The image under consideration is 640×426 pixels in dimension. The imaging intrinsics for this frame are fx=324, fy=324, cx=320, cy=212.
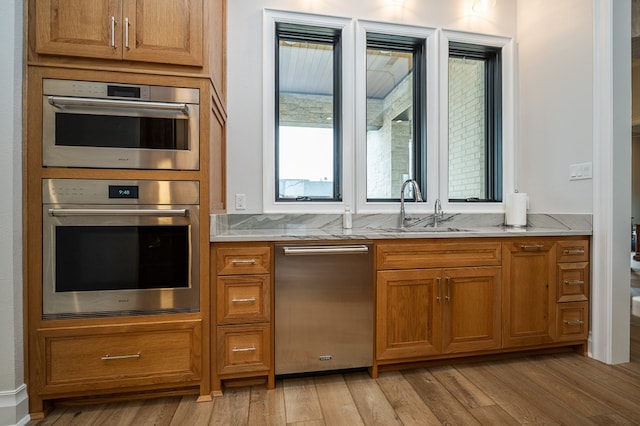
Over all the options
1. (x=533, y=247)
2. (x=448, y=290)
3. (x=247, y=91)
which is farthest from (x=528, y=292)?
(x=247, y=91)

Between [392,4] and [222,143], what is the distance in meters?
1.79

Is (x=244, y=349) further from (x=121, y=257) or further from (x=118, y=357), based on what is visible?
(x=121, y=257)

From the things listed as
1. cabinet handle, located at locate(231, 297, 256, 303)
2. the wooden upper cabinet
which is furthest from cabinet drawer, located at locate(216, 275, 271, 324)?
the wooden upper cabinet

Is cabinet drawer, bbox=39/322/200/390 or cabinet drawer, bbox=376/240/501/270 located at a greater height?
cabinet drawer, bbox=376/240/501/270

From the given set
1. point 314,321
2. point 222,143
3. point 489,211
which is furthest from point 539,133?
point 222,143

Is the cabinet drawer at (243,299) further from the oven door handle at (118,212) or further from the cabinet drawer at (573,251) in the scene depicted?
the cabinet drawer at (573,251)

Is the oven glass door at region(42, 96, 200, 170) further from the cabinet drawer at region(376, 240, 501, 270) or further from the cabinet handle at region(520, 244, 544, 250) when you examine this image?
the cabinet handle at region(520, 244, 544, 250)

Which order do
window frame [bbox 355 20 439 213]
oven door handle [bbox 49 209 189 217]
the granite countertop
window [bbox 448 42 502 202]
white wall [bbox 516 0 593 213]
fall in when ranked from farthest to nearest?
1. window [bbox 448 42 502 202]
2. window frame [bbox 355 20 439 213]
3. white wall [bbox 516 0 593 213]
4. the granite countertop
5. oven door handle [bbox 49 209 189 217]

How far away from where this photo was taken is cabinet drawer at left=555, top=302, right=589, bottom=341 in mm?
2209

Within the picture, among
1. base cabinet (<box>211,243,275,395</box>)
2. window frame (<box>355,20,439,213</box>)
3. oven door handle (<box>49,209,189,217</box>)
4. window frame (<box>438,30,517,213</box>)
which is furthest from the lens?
window frame (<box>438,30,517,213</box>)

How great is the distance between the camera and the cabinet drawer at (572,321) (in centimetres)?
221

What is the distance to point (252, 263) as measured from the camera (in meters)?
1.82

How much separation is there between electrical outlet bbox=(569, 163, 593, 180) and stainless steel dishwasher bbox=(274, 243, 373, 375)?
5.37 feet

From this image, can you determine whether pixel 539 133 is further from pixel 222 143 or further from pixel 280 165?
pixel 222 143
